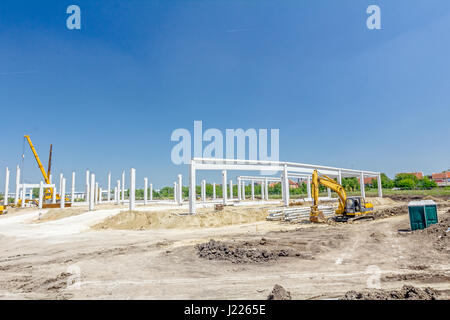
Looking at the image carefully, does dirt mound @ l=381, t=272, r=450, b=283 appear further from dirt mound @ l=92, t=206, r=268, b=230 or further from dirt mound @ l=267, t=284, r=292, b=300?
dirt mound @ l=92, t=206, r=268, b=230

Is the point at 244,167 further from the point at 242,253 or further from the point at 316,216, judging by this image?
the point at 242,253

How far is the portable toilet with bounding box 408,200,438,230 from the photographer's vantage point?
44.8ft

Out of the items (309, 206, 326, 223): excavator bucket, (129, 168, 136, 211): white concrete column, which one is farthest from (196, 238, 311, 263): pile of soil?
(129, 168, 136, 211): white concrete column

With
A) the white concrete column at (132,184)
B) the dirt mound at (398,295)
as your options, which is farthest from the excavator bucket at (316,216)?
the white concrete column at (132,184)

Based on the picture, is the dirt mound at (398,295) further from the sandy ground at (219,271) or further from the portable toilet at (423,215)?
the portable toilet at (423,215)

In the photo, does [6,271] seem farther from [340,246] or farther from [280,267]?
[340,246]

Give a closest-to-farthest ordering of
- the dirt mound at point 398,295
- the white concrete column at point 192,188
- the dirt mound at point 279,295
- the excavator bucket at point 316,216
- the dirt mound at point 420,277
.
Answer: the dirt mound at point 398,295 < the dirt mound at point 279,295 < the dirt mound at point 420,277 < the excavator bucket at point 316,216 < the white concrete column at point 192,188

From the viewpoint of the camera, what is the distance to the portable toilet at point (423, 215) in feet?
44.8

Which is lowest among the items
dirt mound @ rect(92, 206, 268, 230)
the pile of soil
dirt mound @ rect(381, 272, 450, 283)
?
dirt mound @ rect(92, 206, 268, 230)

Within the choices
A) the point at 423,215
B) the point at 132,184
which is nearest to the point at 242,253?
the point at 423,215

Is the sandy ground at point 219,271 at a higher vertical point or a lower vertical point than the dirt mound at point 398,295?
lower

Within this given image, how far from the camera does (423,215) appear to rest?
13656 millimetres
